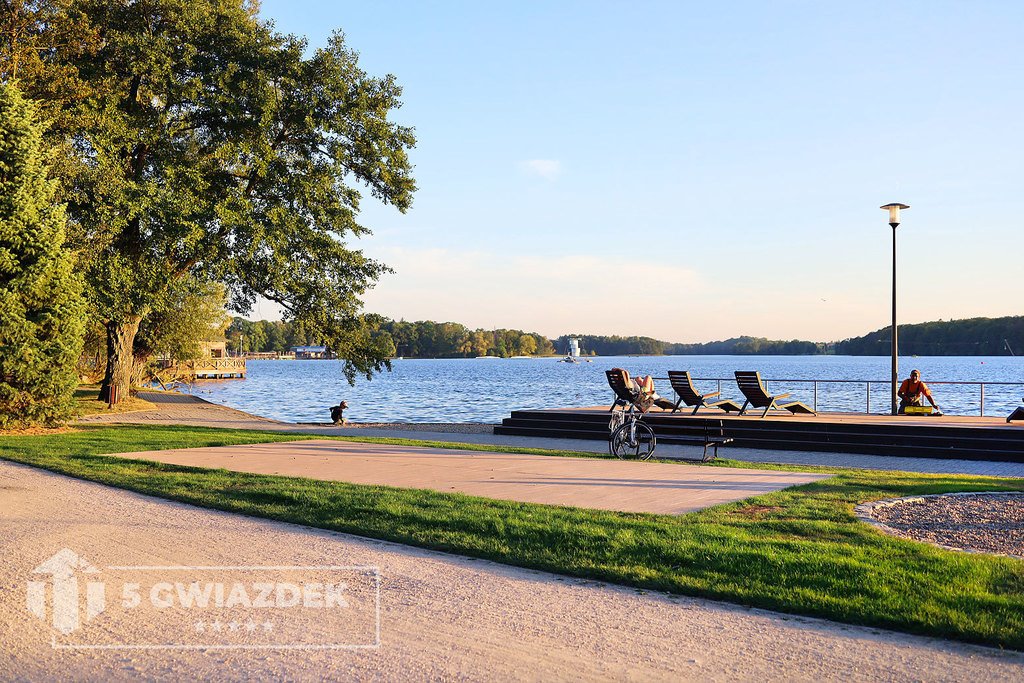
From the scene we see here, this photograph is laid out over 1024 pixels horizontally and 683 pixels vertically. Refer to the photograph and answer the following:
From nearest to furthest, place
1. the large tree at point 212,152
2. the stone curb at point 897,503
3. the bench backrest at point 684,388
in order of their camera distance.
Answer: the stone curb at point 897,503 < the bench backrest at point 684,388 < the large tree at point 212,152

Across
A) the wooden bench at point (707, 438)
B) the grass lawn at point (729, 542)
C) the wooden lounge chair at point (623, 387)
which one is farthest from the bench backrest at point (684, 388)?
the grass lawn at point (729, 542)

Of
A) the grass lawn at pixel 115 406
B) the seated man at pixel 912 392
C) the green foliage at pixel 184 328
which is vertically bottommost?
the grass lawn at pixel 115 406

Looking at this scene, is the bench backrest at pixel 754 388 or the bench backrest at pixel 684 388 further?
the bench backrest at pixel 684 388

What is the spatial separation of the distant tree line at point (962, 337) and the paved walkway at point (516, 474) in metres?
140

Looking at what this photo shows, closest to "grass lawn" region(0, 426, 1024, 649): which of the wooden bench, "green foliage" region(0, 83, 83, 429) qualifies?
the wooden bench

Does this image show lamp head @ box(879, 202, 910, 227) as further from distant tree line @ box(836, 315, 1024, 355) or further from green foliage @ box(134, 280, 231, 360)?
distant tree line @ box(836, 315, 1024, 355)

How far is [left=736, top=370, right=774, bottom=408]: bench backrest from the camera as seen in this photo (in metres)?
17.9

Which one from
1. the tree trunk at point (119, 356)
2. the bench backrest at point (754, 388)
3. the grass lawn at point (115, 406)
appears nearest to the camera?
the bench backrest at point (754, 388)

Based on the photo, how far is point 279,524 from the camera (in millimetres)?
7953

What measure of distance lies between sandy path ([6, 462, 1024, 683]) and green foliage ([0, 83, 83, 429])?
478 inches

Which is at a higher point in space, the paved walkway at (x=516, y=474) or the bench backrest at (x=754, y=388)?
the bench backrest at (x=754, y=388)

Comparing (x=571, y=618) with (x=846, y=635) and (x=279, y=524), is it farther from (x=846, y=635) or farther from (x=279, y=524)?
(x=279, y=524)

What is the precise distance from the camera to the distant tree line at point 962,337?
138375 mm

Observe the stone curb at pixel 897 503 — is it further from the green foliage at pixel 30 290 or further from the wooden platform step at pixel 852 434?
the green foliage at pixel 30 290
